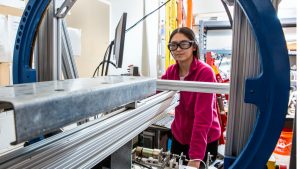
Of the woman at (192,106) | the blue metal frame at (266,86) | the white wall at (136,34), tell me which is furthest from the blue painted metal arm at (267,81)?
the white wall at (136,34)

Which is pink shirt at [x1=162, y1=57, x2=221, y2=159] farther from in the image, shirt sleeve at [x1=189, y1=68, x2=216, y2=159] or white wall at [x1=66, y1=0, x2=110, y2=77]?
white wall at [x1=66, y1=0, x2=110, y2=77]

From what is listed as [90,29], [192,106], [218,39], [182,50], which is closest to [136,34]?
[90,29]

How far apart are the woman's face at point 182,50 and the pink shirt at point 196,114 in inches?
2.5

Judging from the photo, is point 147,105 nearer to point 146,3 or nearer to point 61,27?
point 61,27

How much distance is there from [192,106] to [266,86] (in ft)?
3.70

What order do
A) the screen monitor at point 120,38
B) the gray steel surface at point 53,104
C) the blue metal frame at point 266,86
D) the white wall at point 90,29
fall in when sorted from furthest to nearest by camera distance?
the white wall at point 90,29 < the screen monitor at point 120,38 < the blue metal frame at point 266,86 < the gray steel surface at point 53,104

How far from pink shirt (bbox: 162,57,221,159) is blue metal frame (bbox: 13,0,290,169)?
36.7 inches

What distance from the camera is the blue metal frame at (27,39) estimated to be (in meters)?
0.93

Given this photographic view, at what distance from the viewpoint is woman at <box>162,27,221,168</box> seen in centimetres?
166

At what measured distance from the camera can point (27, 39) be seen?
0.97 meters

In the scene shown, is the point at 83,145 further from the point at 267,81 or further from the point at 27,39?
the point at 27,39

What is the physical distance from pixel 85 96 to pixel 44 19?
0.69 meters

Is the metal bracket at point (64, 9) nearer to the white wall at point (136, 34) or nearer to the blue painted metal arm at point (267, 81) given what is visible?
the blue painted metal arm at point (267, 81)

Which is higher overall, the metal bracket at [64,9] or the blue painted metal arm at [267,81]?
the metal bracket at [64,9]
